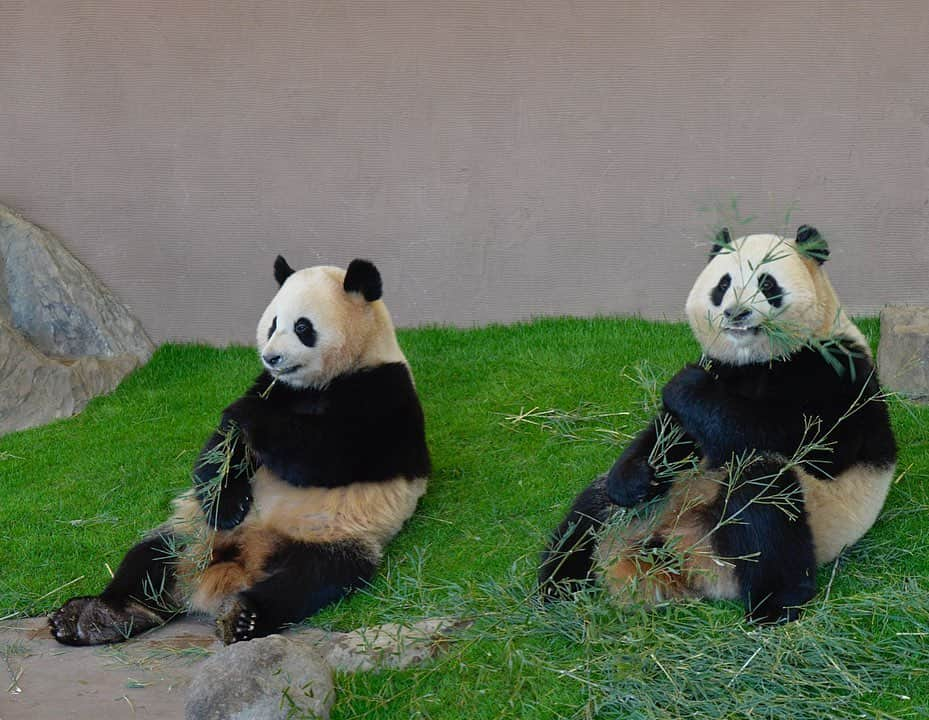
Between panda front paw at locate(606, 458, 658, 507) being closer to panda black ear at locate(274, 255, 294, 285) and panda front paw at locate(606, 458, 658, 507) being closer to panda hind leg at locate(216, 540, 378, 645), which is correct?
panda hind leg at locate(216, 540, 378, 645)

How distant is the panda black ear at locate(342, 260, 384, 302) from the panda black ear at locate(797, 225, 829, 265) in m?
1.75

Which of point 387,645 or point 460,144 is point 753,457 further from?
point 460,144

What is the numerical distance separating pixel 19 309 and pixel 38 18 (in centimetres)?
191

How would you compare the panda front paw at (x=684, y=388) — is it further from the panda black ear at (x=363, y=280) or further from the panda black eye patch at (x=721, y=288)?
the panda black ear at (x=363, y=280)

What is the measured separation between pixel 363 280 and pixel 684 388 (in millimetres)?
1552

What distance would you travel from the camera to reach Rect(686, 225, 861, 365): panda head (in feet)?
12.3

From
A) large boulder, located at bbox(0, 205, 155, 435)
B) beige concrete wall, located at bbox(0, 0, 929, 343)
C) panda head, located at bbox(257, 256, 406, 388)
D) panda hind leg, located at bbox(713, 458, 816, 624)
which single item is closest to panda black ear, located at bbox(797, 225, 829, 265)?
panda hind leg, located at bbox(713, 458, 816, 624)

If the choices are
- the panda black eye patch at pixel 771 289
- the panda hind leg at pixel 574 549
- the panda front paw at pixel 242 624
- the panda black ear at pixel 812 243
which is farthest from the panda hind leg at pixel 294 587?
the panda black ear at pixel 812 243

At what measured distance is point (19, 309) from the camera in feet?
24.0

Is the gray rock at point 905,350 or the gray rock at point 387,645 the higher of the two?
the gray rock at point 905,350

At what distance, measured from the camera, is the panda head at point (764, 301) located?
3762mm

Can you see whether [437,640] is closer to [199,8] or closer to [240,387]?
[240,387]

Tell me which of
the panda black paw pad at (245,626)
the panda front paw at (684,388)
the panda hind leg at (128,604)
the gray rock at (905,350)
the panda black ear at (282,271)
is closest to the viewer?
the panda front paw at (684,388)

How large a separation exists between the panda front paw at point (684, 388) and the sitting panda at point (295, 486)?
128 cm
